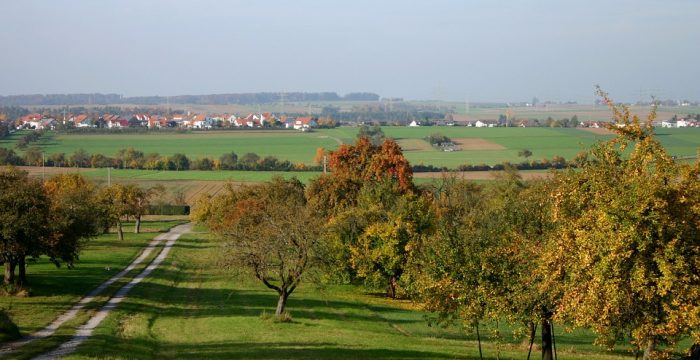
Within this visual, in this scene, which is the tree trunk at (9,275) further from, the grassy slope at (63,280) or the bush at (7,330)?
the bush at (7,330)

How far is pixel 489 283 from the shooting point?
2880 cm

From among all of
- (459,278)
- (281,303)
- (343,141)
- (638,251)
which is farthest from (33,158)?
(638,251)

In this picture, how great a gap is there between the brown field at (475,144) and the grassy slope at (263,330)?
113 metres

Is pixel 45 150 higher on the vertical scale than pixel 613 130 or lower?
lower

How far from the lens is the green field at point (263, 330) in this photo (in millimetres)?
30266

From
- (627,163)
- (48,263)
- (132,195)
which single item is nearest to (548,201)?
(627,163)

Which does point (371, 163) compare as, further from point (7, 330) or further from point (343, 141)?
point (343, 141)

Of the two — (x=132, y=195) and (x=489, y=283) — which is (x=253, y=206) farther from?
(x=489, y=283)

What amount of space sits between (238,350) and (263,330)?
5.57 meters

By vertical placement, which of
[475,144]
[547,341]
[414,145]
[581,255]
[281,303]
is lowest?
[281,303]

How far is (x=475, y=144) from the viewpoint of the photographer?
17212 cm

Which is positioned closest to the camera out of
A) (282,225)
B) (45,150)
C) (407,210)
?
(282,225)

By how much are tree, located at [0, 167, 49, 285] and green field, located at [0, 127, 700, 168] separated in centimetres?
9946

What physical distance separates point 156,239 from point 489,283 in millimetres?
59750
